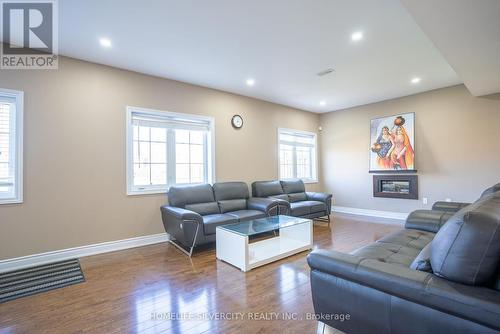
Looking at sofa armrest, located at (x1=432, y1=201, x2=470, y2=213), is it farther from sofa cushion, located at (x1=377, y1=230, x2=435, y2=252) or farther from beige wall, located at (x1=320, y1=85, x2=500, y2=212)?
beige wall, located at (x1=320, y1=85, x2=500, y2=212)

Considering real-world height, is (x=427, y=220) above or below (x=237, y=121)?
below

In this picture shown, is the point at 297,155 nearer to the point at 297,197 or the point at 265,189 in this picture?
the point at 297,197

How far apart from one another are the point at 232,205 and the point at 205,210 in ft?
1.71

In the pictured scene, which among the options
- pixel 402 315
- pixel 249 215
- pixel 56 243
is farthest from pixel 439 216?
pixel 56 243

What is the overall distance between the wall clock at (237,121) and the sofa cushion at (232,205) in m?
1.54

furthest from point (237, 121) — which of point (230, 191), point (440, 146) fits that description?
point (440, 146)

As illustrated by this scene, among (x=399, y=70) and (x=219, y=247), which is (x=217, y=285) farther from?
(x=399, y=70)

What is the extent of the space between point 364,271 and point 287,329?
0.83 metres

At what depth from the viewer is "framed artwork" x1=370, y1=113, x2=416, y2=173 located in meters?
5.32

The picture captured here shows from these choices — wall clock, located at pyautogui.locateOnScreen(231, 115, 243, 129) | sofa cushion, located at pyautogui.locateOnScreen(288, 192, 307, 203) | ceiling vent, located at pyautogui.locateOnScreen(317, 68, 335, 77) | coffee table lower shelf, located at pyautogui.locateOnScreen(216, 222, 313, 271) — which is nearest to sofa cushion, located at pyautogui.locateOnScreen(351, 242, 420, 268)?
coffee table lower shelf, located at pyautogui.locateOnScreen(216, 222, 313, 271)

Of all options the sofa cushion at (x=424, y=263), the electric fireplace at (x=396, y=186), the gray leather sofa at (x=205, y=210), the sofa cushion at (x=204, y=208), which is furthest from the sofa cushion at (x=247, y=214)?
the electric fireplace at (x=396, y=186)

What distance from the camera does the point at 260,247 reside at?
3449 mm

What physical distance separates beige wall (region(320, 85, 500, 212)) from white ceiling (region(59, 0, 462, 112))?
566 millimetres

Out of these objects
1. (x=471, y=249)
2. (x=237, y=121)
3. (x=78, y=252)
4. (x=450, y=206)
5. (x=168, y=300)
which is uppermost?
(x=237, y=121)
